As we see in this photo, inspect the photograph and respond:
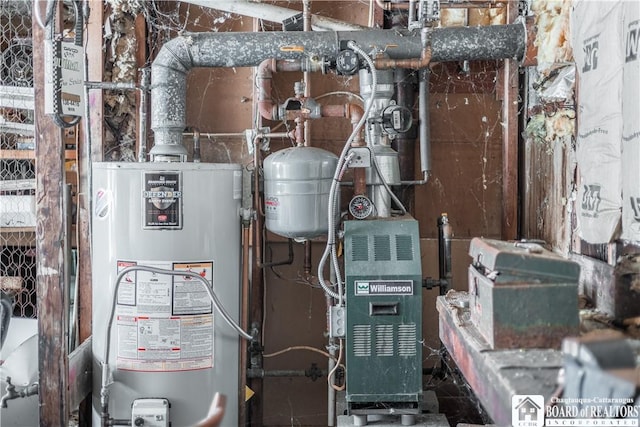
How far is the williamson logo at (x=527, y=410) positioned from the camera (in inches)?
49.9

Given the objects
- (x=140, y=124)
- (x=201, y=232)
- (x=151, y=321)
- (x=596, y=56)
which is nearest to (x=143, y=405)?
(x=151, y=321)

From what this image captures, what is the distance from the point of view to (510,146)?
318 cm

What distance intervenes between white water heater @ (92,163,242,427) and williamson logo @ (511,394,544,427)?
5.46 feet

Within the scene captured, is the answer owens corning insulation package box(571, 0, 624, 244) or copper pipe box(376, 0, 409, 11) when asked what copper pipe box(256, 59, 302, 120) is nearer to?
copper pipe box(376, 0, 409, 11)

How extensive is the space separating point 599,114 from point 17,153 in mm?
2950

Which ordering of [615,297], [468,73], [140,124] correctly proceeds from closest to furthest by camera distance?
[615,297]
[140,124]
[468,73]

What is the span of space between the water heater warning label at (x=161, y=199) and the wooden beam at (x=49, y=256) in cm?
36

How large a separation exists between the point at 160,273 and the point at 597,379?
6.16ft

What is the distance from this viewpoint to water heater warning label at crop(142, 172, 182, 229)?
259 cm

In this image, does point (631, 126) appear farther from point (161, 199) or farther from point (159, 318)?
point (159, 318)

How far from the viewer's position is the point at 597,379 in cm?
111

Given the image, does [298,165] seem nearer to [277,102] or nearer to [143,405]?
[277,102]

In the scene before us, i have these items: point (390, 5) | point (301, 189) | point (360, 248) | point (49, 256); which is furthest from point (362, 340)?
point (390, 5)

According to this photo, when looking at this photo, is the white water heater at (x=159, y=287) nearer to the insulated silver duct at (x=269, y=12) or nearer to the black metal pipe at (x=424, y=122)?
the insulated silver duct at (x=269, y=12)
